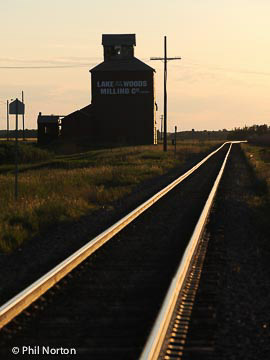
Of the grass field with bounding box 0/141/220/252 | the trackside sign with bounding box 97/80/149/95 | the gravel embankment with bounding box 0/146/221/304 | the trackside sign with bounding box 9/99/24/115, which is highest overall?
the trackside sign with bounding box 97/80/149/95

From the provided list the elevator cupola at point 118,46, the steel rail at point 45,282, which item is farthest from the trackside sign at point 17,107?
the elevator cupola at point 118,46

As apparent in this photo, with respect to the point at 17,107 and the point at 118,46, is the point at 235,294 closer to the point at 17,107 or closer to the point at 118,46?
the point at 17,107

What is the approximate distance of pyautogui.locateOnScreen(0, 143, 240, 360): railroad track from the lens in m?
5.93

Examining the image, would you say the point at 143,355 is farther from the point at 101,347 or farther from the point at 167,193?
the point at 167,193

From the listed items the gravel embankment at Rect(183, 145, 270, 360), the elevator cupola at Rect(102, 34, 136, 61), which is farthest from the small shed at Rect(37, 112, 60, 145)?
the gravel embankment at Rect(183, 145, 270, 360)

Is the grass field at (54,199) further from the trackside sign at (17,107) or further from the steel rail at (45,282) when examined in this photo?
the trackside sign at (17,107)

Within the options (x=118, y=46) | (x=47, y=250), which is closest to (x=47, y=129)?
(x=118, y=46)

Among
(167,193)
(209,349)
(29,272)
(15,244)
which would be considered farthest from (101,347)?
(167,193)

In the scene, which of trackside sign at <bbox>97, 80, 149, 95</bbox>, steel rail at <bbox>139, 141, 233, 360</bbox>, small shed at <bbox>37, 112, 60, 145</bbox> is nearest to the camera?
steel rail at <bbox>139, 141, 233, 360</bbox>

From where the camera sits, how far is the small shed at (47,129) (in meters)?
72.6

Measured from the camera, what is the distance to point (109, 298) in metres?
7.49

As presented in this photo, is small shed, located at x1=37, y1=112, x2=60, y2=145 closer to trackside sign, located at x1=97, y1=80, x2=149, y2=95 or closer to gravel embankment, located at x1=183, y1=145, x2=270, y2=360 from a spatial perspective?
trackside sign, located at x1=97, y1=80, x2=149, y2=95

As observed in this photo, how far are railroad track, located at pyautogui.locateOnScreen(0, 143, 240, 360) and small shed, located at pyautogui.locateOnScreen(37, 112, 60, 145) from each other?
60932mm

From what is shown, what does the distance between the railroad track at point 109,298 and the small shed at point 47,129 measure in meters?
60.9
